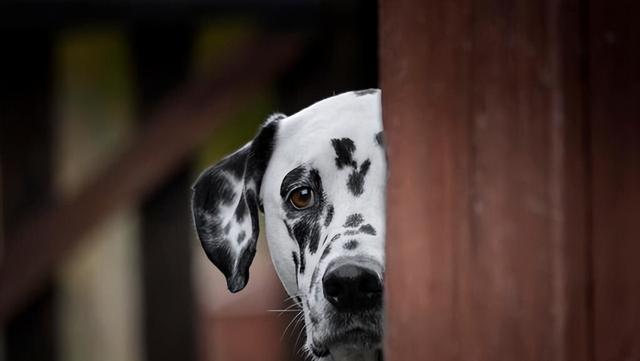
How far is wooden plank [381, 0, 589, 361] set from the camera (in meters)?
0.68

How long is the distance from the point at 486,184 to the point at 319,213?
101mm

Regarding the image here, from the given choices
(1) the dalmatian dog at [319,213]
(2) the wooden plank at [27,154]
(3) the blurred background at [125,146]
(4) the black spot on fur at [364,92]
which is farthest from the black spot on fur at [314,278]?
(2) the wooden plank at [27,154]

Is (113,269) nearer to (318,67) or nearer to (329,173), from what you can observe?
(318,67)

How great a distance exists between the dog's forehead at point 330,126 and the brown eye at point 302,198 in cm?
2

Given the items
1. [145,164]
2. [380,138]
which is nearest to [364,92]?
[380,138]

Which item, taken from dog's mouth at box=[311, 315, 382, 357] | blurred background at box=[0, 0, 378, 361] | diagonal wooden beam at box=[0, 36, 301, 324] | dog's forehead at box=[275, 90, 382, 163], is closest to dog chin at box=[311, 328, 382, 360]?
dog's mouth at box=[311, 315, 382, 357]

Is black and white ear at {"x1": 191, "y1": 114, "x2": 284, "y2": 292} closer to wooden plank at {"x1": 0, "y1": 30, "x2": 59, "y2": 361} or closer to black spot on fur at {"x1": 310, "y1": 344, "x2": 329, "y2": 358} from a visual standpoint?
black spot on fur at {"x1": 310, "y1": 344, "x2": 329, "y2": 358}

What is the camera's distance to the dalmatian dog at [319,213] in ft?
2.22

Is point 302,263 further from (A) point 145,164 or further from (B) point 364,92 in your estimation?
(A) point 145,164

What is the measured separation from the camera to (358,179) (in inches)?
26.9

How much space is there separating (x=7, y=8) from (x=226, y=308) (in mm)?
599

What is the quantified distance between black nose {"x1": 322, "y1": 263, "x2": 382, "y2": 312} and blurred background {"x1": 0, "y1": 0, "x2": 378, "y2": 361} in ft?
1.27

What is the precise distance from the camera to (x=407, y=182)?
2.26 ft

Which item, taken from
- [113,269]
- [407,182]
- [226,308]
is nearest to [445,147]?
[407,182]
